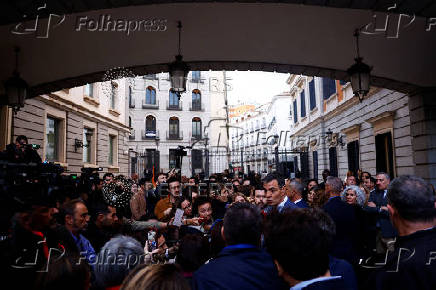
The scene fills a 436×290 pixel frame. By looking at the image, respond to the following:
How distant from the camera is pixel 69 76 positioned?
23.0 feet

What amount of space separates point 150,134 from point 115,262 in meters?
31.1

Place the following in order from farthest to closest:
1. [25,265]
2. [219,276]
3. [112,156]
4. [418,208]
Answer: [112,156]
[25,265]
[418,208]
[219,276]

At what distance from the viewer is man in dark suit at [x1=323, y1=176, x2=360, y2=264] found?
12.3ft

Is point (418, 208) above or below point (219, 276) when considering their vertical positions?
above

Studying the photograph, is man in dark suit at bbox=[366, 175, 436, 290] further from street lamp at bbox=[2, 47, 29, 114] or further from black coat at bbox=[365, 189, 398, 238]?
street lamp at bbox=[2, 47, 29, 114]

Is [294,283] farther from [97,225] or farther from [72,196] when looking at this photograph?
[72,196]

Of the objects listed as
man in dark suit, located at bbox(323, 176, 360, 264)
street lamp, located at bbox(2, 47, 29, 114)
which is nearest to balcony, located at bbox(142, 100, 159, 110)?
street lamp, located at bbox(2, 47, 29, 114)

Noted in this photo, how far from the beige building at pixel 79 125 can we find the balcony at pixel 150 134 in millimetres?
13776

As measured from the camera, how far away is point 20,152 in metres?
5.46

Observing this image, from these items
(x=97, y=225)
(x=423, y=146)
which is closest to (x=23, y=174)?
(x=97, y=225)

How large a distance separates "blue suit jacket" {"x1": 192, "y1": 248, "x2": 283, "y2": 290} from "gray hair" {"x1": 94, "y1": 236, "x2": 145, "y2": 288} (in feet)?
1.37

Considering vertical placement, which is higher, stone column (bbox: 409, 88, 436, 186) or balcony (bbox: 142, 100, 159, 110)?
balcony (bbox: 142, 100, 159, 110)

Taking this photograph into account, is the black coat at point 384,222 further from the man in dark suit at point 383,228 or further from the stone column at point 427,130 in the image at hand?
the stone column at point 427,130

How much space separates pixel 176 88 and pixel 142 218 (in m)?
2.29
